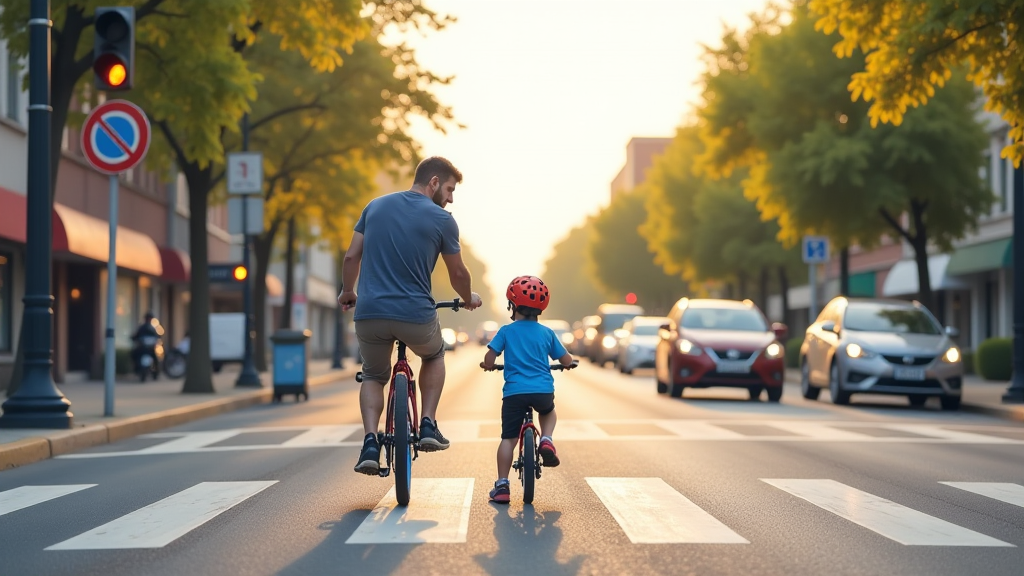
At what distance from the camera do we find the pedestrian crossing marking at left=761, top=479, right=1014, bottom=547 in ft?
22.1

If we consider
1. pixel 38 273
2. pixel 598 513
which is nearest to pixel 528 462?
pixel 598 513

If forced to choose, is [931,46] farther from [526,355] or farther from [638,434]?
[526,355]

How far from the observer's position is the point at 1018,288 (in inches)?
779

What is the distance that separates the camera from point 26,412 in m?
13.4

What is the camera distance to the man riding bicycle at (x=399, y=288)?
25.2 ft

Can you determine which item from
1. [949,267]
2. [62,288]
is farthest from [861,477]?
[949,267]

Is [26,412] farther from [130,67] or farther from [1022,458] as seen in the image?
[1022,458]

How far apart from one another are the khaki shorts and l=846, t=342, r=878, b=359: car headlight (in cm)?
1283

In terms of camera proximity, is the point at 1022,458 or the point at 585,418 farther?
the point at 585,418

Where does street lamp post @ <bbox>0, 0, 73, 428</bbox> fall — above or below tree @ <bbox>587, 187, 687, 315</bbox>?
below

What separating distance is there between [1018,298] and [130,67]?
513 inches

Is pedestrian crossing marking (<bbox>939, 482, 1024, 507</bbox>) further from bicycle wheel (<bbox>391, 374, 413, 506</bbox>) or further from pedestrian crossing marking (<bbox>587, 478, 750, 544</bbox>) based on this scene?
bicycle wheel (<bbox>391, 374, 413, 506</bbox>)

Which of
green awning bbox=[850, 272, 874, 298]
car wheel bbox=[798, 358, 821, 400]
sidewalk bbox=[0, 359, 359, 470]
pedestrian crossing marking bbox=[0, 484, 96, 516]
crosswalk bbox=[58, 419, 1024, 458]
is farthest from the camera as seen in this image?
green awning bbox=[850, 272, 874, 298]

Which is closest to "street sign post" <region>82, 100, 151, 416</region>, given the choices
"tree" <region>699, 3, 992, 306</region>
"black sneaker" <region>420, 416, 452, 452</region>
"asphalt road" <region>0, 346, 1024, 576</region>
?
"asphalt road" <region>0, 346, 1024, 576</region>
